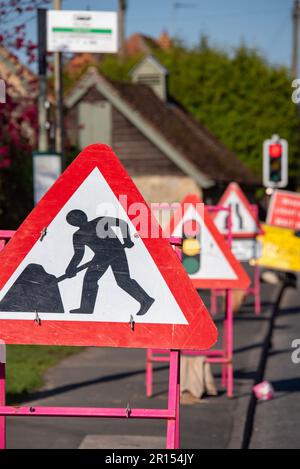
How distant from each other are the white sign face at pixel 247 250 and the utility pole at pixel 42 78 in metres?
4.05

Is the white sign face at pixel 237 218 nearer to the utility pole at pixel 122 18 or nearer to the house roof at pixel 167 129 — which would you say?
the house roof at pixel 167 129

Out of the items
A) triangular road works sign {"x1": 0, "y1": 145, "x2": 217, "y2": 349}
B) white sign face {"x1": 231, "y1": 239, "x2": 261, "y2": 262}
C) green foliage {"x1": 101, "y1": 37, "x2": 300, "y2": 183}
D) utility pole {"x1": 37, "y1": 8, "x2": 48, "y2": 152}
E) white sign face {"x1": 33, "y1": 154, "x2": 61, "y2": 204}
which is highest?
triangular road works sign {"x1": 0, "y1": 145, "x2": 217, "y2": 349}

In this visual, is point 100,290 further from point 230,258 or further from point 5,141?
point 5,141

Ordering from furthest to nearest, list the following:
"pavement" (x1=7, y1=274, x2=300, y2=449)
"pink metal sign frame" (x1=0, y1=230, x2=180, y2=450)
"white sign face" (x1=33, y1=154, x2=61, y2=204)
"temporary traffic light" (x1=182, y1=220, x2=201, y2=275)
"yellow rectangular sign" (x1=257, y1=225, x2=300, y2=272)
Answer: "yellow rectangular sign" (x1=257, y1=225, x2=300, y2=272) < "white sign face" (x1=33, y1=154, x2=61, y2=204) < "temporary traffic light" (x1=182, y1=220, x2=201, y2=275) < "pavement" (x1=7, y1=274, x2=300, y2=449) < "pink metal sign frame" (x1=0, y1=230, x2=180, y2=450)

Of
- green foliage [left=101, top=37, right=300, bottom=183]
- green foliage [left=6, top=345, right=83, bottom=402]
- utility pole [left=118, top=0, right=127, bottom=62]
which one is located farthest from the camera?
utility pole [left=118, top=0, right=127, bottom=62]

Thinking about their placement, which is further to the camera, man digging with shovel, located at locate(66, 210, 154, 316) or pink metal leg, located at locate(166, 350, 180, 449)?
man digging with shovel, located at locate(66, 210, 154, 316)

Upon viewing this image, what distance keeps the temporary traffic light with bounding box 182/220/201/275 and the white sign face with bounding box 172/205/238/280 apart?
0.13 feet

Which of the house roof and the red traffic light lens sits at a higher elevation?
the red traffic light lens

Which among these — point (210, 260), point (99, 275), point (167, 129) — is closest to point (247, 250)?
point (210, 260)

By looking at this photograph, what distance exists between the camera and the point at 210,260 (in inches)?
445

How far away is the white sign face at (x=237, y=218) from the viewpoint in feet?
61.1

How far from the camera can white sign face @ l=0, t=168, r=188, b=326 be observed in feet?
17.6

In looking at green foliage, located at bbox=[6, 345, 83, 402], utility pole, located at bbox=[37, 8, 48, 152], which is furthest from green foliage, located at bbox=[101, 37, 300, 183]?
green foliage, located at bbox=[6, 345, 83, 402]

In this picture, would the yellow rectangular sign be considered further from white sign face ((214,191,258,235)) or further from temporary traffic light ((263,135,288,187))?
temporary traffic light ((263,135,288,187))
